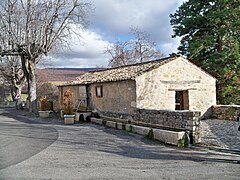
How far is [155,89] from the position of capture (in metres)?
15.1

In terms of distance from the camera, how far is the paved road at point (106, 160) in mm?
5781

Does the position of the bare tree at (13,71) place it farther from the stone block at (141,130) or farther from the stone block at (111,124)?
the stone block at (141,130)

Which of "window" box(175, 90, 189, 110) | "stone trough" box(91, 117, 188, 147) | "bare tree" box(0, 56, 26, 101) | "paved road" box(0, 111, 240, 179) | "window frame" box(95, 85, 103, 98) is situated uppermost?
"bare tree" box(0, 56, 26, 101)

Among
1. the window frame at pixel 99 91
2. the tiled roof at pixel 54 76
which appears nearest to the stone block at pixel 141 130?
the window frame at pixel 99 91

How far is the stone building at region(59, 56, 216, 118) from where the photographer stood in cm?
1452

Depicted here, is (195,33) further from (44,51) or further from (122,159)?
(122,159)

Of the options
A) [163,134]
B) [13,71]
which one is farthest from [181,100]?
[13,71]

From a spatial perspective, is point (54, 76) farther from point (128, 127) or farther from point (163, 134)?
point (163, 134)

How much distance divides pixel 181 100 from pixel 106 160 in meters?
11.1

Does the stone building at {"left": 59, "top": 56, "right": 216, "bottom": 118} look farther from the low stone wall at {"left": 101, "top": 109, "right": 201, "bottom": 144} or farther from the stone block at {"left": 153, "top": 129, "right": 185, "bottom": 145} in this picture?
the stone block at {"left": 153, "top": 129, "right": 185, "bottom": 145}

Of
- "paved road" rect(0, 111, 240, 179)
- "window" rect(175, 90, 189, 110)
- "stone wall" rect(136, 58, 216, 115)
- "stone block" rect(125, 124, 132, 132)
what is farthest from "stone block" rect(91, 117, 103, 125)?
"window" rect(175, 90, 189, 110)

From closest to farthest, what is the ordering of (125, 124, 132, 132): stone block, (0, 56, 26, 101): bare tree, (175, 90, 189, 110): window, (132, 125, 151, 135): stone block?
(132, 125, 151, 135): stone block
(125, 124, 132, 132): stone block
(175, 90, 189, 110): window
(0, 56, 26, 101): bare tree

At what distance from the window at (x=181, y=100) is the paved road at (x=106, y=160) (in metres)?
7.54

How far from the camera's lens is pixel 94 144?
925 cm
